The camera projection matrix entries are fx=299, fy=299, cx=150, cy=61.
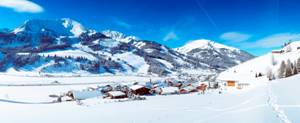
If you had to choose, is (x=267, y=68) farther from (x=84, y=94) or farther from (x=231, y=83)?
(x=84, y=94)

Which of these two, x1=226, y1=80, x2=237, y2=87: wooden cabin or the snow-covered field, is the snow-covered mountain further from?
the snow-covered field

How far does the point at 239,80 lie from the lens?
7612 centimetres

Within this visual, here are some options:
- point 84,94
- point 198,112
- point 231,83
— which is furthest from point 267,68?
A: point 198,112

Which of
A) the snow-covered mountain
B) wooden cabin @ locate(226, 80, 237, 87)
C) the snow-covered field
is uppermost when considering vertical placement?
the snow-covered mountain

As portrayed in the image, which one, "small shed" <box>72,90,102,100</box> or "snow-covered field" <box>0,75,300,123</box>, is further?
"small shed" <box>72,90,102,100</box>

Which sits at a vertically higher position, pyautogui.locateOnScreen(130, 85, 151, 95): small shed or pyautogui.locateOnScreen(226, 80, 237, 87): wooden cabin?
pyautogui.locateOnScreen(226, 80, 237, 87): wooden cabin

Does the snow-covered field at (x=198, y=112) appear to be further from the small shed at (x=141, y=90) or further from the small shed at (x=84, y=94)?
the small shed at (x=141, y=90)

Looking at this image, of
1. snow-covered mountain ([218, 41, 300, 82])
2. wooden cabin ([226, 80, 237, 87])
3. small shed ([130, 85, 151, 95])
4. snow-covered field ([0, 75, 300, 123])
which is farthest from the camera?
small shed ([130, 85, 151, 95])

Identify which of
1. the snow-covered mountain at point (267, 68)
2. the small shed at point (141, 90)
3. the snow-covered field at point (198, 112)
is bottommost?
the snow-covered field at point (198, 112)

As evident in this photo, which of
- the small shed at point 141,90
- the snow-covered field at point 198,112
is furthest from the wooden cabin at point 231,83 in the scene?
the snow-covered field at point 198,112

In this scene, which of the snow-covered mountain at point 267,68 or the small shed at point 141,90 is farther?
the small shed at point 141,90

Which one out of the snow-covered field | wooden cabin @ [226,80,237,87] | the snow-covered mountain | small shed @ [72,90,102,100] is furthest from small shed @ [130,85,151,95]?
the snow-covered field

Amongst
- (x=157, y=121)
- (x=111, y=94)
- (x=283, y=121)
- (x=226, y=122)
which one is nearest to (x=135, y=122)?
(x=157, y=121)

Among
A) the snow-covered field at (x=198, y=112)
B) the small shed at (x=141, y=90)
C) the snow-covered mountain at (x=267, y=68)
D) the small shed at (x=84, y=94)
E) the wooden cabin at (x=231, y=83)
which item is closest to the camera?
the snow-covered field at (x=198, y=112)
